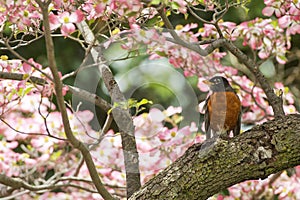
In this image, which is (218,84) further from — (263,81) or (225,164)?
(225,164)

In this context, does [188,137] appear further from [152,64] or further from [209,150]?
[209,150]

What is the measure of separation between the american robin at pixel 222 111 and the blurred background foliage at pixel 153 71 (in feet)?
1.36

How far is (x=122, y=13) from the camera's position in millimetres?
1975

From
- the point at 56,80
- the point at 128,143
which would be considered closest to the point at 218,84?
the point at 128,143

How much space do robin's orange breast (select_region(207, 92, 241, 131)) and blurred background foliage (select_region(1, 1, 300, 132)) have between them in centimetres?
44

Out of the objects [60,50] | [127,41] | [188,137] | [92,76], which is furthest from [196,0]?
[60,50]

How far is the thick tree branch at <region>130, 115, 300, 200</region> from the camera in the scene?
1.99m

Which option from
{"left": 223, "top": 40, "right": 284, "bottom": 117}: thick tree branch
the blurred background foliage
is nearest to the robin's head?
the blurred background foliage

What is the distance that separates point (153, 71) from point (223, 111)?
1.18 metres

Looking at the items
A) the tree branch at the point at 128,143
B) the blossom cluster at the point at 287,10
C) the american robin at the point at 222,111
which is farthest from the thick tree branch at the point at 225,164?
the american robin at the point at 222,111

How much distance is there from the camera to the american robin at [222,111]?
3096mm

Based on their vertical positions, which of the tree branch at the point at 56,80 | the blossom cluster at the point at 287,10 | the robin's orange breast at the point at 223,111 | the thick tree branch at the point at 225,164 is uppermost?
the blossom cluster at the point at 287,10

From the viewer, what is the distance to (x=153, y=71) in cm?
418

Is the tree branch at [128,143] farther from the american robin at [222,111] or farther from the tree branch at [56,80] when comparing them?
the american robin at [222,111]
